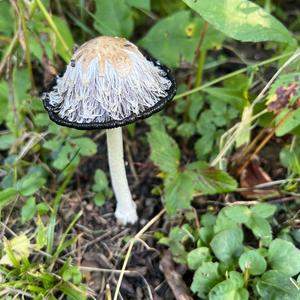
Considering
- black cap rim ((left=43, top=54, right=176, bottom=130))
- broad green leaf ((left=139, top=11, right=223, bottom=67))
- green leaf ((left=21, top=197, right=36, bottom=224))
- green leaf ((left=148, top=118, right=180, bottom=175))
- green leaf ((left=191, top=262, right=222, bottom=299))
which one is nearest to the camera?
black cap rim ((left=43, top=54, right=176, bottom=130))

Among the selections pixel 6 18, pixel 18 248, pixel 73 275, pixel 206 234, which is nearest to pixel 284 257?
pixel 206 234

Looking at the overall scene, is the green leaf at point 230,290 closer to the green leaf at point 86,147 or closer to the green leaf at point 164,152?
the green leaf at point 164,152

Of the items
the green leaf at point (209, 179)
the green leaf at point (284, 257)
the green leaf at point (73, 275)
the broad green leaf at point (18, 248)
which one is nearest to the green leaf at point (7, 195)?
the broad green leaf at point (18, 248)

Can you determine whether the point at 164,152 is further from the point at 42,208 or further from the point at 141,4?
the point at 141,4

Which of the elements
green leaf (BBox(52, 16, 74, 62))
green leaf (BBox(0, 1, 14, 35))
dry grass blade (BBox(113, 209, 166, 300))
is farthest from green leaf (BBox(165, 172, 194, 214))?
green leaf (BBox(0, 1, 14, 35))

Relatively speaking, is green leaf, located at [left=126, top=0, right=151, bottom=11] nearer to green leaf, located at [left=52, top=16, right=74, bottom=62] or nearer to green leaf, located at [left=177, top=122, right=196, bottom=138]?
green leaf, located at [left=52, top=16, right=74, bottom=62]

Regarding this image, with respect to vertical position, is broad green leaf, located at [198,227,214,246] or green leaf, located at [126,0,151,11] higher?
Result: green leaf, located at [126,0,151,11]

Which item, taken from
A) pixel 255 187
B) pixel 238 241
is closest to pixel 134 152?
pixel 255 187
